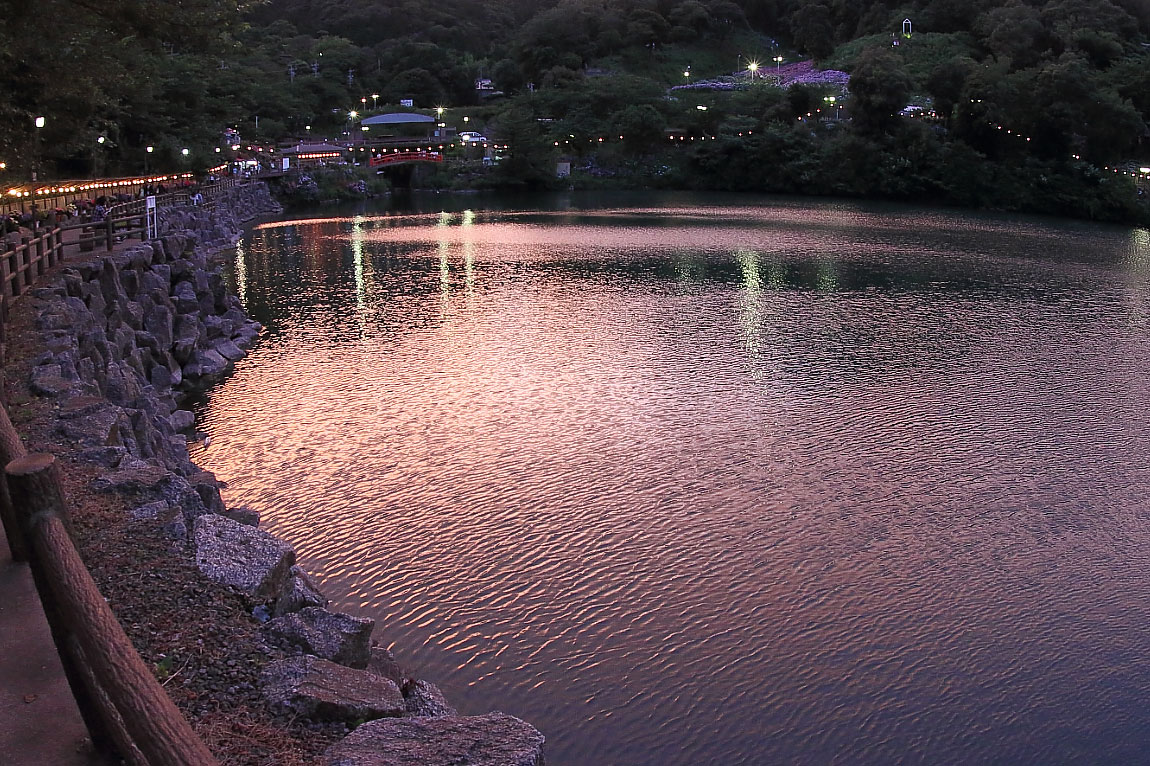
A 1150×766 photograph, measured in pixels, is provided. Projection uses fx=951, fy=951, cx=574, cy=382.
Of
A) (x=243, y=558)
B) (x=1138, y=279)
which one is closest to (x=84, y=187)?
(x=243, y=558)

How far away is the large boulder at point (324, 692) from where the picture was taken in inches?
211

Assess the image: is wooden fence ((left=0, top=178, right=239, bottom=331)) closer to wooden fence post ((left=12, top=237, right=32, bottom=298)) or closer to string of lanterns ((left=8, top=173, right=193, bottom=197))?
wooden fence post ((left=12, top=237, right=32, bottom=298))

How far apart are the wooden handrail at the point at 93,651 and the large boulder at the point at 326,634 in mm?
1751

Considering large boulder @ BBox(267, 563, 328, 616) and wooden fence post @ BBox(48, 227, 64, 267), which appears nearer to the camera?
large boulder @ BBox(267, 563, 328, 616)

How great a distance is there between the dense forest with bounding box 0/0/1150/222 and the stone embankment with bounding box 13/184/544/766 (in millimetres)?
4565

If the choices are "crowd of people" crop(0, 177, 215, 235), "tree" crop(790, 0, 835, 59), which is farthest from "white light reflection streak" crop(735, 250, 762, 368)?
"tree" crop(790, 0, 835, 59)

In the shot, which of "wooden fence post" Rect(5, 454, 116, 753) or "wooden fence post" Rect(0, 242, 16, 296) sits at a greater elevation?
"wooden fence post" Rect(0, 242, 16, 296)

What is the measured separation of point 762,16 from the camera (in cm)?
12800

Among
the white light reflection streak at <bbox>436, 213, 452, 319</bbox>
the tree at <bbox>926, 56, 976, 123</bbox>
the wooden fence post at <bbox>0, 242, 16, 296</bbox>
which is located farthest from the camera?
the tree at <bbox>926, 56, 976, 123</bbox>

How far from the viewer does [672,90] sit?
97.6 m

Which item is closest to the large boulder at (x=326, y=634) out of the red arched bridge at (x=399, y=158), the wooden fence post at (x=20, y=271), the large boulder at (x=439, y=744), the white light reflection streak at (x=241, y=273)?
the large boulder at (x=439, y=744)

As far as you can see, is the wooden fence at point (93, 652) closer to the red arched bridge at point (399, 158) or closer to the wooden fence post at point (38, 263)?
the wooden fence post at point (38, 263)

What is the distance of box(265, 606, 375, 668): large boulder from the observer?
622cm

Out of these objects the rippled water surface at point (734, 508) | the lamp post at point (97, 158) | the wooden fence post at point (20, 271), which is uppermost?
the lamp post at point (97, 158)
